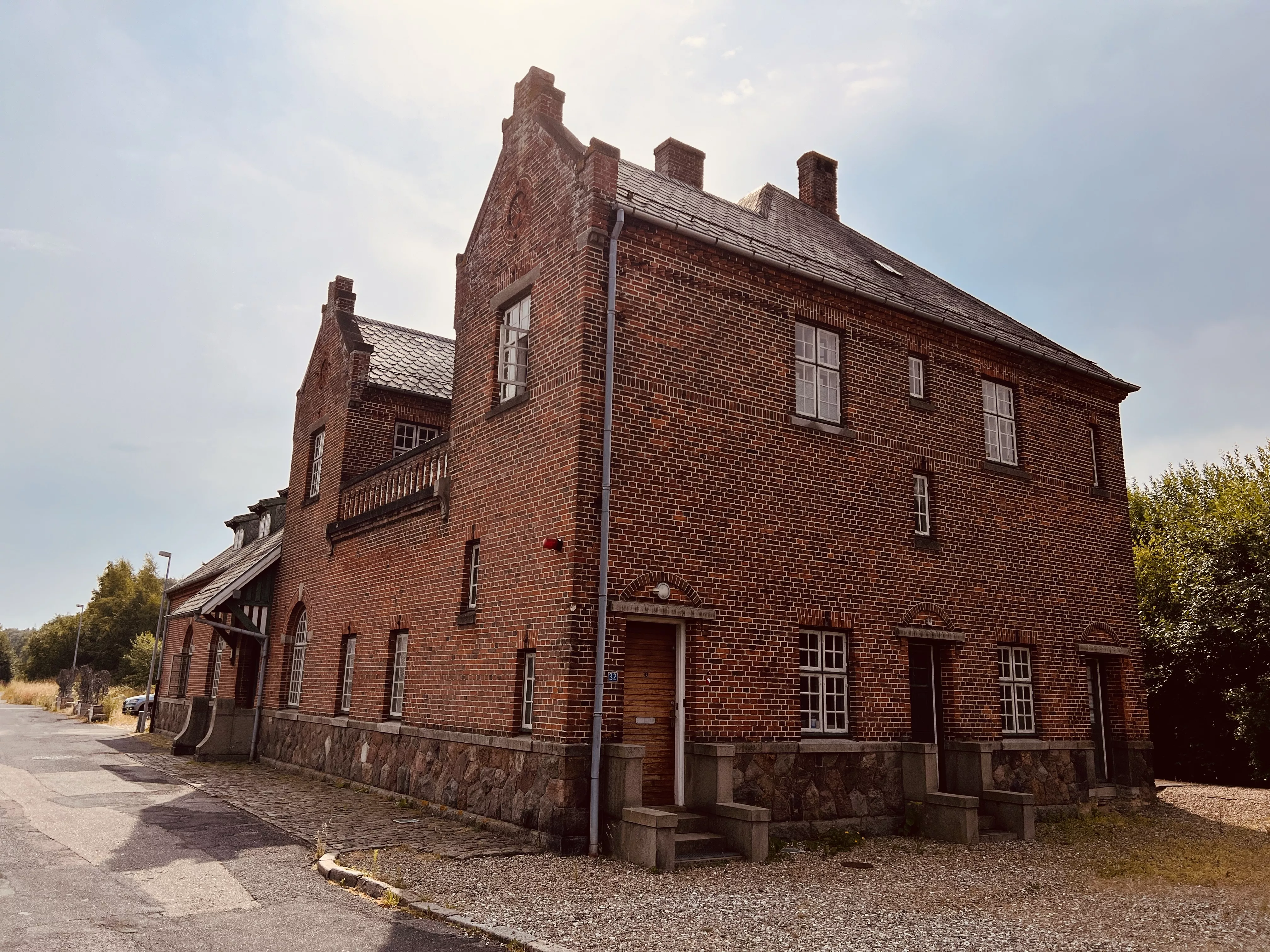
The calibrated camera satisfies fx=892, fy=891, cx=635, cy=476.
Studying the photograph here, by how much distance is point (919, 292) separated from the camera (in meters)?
17.2

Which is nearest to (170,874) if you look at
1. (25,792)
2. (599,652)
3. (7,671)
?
(599,652)

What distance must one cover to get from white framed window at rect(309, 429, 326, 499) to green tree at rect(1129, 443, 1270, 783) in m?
19.9

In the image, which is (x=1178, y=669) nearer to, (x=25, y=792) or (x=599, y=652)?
(x=599, y=652)

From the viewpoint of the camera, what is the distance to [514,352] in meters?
13.0

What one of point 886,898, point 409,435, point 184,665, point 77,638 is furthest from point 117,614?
point 886,898

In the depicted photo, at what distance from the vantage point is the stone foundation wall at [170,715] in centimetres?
2658

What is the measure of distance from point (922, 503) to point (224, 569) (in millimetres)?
22141

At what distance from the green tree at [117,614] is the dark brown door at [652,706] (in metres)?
66.6

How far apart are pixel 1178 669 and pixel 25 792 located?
23078 millimetres

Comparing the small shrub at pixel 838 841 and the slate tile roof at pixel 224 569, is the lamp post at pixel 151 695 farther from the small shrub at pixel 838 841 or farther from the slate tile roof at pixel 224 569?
the small shrub at pixel 838 841

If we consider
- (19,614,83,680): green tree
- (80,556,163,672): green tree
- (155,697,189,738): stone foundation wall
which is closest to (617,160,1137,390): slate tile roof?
(155,697,189,738): stone foundation wall

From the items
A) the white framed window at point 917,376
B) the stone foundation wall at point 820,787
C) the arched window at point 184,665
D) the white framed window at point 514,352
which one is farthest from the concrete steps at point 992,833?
the arched window at point 184,665

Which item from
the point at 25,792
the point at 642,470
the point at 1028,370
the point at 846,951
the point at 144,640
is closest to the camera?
the point at 846,951

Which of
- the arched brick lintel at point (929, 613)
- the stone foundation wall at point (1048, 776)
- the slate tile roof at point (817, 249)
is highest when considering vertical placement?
the slate tile roof at point (817, 249)
